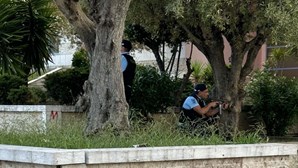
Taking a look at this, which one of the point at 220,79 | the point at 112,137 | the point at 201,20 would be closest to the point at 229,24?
the point at 201,20

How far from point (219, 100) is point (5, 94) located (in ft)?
15.4

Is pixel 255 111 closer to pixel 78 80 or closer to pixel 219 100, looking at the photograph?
pixel 219 100

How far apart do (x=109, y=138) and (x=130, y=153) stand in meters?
0.85

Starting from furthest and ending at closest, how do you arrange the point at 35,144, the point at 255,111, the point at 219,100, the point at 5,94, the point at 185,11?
the point at 255,111 → the point at 5,94 → the point at 219,100 → the point at 185,11 → the point at 35,144

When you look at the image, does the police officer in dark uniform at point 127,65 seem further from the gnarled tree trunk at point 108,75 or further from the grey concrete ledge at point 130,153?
the grey concrete ledge at point 130,153

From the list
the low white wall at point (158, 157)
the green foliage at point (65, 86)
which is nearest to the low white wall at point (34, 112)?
the green foliage at point (65, 86)

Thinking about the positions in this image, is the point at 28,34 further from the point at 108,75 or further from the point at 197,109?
the point at 108,75

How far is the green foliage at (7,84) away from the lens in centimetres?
1500

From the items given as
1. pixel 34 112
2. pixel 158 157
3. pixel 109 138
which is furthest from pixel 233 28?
pixel 158 157

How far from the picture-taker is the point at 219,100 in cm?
1352

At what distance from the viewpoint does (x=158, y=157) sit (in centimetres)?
781

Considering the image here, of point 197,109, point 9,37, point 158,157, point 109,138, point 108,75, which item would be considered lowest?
point 158,157

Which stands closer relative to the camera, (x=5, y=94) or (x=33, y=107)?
(x=33, y=107)

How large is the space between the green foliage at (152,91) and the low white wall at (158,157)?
210 inches
